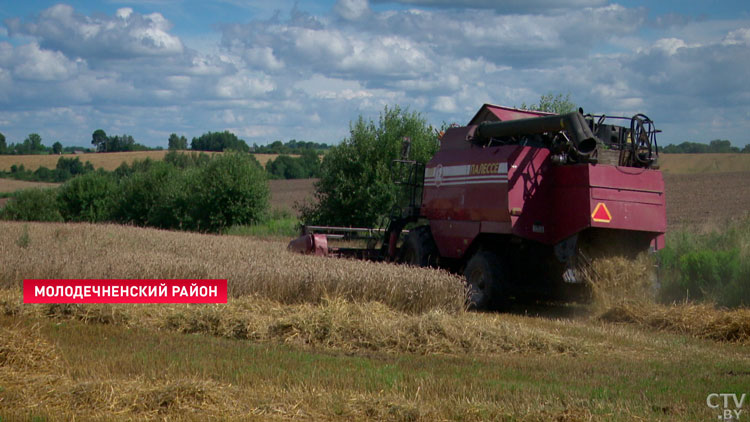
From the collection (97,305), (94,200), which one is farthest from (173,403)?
(94,200)

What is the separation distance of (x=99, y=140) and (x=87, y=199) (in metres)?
67.5

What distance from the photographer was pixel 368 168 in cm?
2672

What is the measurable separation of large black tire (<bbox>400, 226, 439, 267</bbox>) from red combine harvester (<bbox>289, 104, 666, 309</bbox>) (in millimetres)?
415

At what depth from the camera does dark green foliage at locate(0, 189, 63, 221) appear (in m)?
38.9

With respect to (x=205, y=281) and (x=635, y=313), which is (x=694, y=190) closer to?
(x=635, y=313)

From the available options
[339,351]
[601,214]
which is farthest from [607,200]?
[339,351]

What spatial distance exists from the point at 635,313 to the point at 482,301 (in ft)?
8.49

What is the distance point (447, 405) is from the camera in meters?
5.89

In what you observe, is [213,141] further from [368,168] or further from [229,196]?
[368,168]

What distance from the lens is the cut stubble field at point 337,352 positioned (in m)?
5.82

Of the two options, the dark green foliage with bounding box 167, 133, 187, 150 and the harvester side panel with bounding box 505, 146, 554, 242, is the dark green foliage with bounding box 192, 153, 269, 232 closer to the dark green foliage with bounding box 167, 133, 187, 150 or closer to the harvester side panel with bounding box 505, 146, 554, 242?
the harvester side panel with bounding box 505, 146, 554, 242

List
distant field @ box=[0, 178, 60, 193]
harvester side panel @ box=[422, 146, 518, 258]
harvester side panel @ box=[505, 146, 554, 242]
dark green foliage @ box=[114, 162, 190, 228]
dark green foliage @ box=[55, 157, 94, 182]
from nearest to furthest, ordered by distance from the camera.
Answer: harvester side panel @ box=[505, 146, 554, 242] < harvester side panel @ box=[422, 146, 518, 258] < dark green foliage @ box=[114, 162, 190, 228] < distant field @ box=[0, 178, 60, 193] < dark green foliage @ box=[55, 157, 94, 182]
